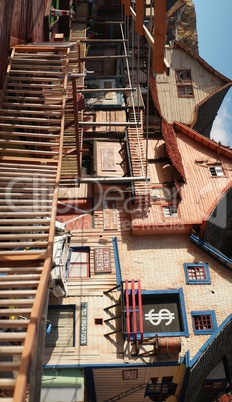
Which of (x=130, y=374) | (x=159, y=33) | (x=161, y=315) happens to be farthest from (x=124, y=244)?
(x=159, y=33)

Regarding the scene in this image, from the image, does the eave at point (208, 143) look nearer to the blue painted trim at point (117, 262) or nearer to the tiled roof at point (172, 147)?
the tiled roof at point (172, 147)

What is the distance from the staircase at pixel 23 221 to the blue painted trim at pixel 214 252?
10.2 meters

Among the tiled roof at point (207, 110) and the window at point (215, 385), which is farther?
the tiled roof at point (207, 110)

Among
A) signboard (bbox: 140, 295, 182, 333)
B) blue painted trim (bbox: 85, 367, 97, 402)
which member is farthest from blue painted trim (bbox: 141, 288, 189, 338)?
blue painted trim (bbox: 85, 367, 97, 402)

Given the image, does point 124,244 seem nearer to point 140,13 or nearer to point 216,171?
point 216,171

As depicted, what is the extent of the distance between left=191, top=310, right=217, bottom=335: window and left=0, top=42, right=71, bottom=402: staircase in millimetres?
8996

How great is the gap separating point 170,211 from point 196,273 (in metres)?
3.72

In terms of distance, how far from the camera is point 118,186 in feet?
70.6

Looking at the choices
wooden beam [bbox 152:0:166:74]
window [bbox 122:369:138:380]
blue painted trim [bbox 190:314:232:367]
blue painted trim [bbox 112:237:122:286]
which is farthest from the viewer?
blue painted trim [bbox 112:237:122:286]

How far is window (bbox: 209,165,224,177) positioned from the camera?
71.4ft

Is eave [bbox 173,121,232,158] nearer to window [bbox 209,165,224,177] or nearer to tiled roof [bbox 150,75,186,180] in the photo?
tiled roof [bbox 150,75,186,180]

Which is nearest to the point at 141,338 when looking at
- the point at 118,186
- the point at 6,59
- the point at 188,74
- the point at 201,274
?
the point at 201,274

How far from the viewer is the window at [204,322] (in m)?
16.8

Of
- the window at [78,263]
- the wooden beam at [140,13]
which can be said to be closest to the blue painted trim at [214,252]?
the window at [78,263]
